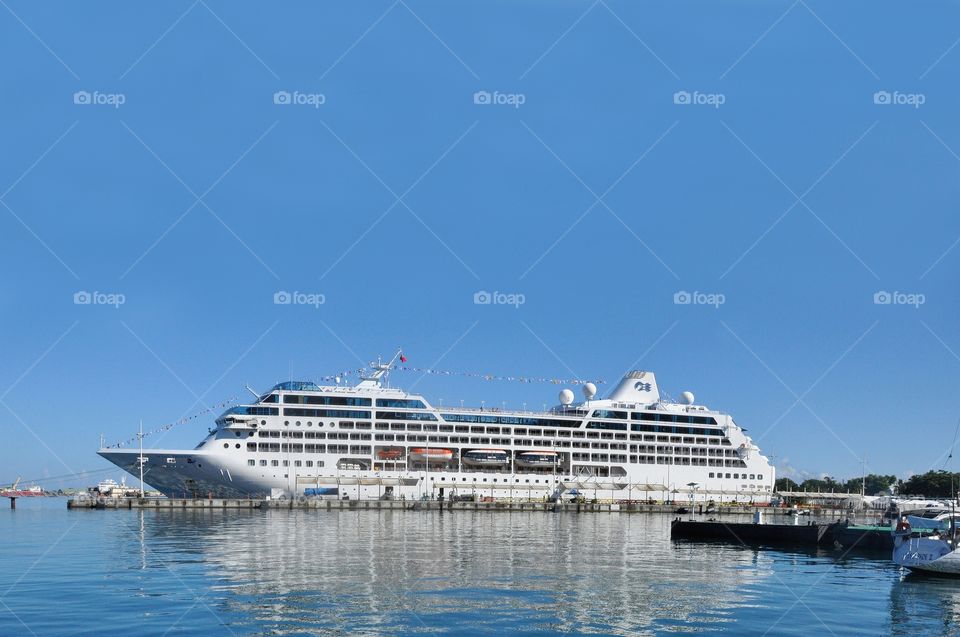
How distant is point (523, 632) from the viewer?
2627 cm

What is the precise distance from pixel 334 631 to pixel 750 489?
95.7m

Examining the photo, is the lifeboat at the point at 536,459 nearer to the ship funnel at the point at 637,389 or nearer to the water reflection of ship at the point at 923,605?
the ship funnel at the point at 637,389

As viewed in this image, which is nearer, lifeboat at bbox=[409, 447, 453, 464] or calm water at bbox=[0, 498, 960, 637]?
Answer: calm water at bbox=[0, 498, 960, 637]

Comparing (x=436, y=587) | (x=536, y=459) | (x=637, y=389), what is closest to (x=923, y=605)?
(x=436, y=587)

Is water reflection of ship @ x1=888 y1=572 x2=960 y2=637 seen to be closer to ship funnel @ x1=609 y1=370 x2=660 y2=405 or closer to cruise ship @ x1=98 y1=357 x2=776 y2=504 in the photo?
cruise ship @ x1=98 y1=357 x2=776 y2=504

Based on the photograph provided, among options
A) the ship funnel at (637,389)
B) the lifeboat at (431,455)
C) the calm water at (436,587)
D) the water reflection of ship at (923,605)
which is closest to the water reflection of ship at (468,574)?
the calm water at (436,587)

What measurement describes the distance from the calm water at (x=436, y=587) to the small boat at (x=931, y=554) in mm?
845

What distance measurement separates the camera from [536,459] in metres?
105

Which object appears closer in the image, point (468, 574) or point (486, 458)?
point (468, 574)

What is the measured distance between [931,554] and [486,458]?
2582 inches

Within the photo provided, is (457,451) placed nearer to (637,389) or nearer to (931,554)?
(637,389)

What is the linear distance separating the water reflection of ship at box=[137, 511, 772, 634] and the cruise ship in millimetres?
28931

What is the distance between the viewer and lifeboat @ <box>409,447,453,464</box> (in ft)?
330

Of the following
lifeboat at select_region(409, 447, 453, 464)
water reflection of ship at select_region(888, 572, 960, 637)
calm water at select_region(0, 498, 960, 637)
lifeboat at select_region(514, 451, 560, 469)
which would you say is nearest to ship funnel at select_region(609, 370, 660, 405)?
lifeboat at select_region(514, 451, 560, 469)
